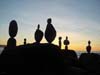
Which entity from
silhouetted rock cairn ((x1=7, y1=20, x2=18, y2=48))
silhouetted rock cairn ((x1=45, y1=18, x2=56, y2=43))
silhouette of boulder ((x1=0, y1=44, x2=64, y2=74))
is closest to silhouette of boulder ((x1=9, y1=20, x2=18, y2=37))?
silhouetted rock cairn ((x1=7, y1=20, x2=18, y2=48))

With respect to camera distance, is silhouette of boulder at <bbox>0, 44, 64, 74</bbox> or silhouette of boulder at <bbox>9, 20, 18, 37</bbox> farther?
silhouette of boulder at <bbox>9, 20, 18, 37</bbox>

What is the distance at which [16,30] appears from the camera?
10.0 meters

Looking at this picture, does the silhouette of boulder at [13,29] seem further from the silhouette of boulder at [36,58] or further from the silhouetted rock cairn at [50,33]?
the silhouette of boulder at [36,58]

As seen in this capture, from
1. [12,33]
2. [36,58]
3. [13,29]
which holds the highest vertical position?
[13,29]

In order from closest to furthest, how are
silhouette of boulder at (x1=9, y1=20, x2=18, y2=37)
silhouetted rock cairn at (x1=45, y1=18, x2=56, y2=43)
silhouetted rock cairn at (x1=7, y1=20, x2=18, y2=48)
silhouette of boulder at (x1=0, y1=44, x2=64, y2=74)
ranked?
1. silhouette of boulder at (x1=0, y1=44, x2=64, y2=74)
2. silhouetted rock cairn at (x1=7, y1=20, x2=18, y2=48)
3. silhouette of boulder at (x1=9, y1=20, x2=18, y2=37)
4. silhouetted rock cairn at (x1=45, y1=18, x2=56, y2=43)

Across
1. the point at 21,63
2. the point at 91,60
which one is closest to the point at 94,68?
the point at 91,60

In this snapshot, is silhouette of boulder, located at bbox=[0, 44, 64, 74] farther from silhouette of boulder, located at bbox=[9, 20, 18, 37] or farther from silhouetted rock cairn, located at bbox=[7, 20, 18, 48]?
silhouette of boulder, located at bbox=[9, 20, 18, 37]

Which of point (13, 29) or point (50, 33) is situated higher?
point (13, 29)

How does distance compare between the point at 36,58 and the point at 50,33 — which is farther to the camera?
the point at 50,33

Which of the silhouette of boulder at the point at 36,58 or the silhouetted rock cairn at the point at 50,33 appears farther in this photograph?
the silhouetted rock cairn at the point at 50,33

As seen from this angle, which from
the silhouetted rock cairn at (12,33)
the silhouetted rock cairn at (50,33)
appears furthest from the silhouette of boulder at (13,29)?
the silhouetted rock cairn at (50,33)

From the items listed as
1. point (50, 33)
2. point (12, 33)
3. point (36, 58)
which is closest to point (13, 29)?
point (12, 33)

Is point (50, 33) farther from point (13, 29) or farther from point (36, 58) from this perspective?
point (36, 58)

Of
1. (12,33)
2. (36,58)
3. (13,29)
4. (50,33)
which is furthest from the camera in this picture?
(50,33)
